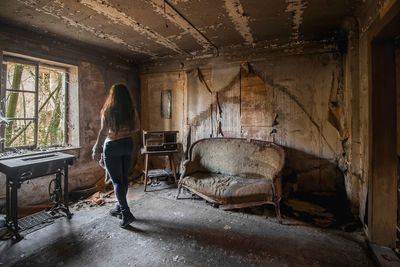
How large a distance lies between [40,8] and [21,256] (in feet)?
8.64

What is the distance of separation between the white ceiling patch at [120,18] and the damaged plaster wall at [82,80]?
1312 mm

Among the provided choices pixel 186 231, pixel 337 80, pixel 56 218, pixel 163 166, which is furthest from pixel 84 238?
pixel 337 80

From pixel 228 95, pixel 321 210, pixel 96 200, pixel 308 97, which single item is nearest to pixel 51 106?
pixel 96 200

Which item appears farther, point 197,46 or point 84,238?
point 197,46

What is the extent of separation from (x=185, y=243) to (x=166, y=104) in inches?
123

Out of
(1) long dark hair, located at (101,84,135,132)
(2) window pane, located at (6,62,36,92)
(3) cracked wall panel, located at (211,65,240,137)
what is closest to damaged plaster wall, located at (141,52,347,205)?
(3) cracked wall panel, located at (211,65,240,137)

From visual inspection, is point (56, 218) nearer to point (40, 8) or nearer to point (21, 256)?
point (21, 256)

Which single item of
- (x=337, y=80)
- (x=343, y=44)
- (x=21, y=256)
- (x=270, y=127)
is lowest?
(x=21, y=256)

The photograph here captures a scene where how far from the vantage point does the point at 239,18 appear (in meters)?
2.91

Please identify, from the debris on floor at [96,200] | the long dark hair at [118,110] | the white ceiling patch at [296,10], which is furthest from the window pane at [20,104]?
the white ceiling patch at [296,10]

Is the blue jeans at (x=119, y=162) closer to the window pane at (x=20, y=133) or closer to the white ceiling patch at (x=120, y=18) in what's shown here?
the white ceiling patch at (x=120, y=18)

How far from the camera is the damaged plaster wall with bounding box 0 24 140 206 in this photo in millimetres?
3207

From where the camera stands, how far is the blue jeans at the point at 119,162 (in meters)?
2.68

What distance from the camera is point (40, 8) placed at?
102 inches
